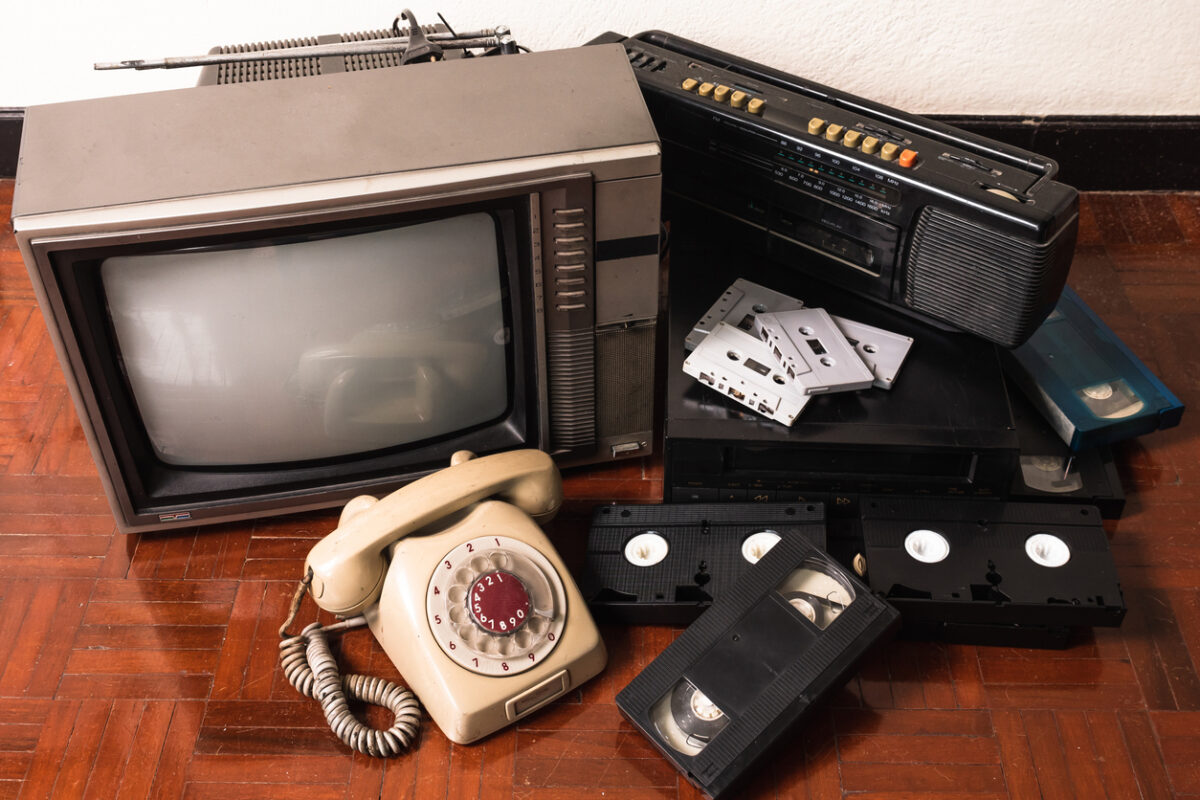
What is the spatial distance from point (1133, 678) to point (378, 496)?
1.29 meters

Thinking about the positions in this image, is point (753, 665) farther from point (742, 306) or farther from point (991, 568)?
point (742, 306)

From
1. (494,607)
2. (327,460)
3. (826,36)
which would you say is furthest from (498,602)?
(826,36)

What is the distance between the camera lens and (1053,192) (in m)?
1.90

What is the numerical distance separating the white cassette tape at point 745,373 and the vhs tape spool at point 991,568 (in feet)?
0.76

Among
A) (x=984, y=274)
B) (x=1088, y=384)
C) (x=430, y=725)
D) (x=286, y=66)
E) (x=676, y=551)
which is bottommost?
(x=430, y=725)

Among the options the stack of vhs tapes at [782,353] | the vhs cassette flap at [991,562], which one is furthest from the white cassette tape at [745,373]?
the vhs cassette flap at [991,562]

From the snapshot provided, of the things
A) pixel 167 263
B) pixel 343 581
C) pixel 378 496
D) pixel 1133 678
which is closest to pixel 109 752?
pixel 343 581

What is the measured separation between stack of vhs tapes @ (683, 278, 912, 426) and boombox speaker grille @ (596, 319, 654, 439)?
0.08 meters

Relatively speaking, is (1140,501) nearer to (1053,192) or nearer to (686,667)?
(1053,192)

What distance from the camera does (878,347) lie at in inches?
81.9

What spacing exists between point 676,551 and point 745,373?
0.32m

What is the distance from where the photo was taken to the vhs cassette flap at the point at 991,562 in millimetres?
1907

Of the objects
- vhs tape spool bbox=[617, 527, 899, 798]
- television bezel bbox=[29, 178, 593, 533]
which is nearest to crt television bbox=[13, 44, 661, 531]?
television bezel bbox=[29, 178, 593, 533]

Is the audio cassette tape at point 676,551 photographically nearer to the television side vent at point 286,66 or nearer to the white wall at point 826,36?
the television side vent at point 286,66
